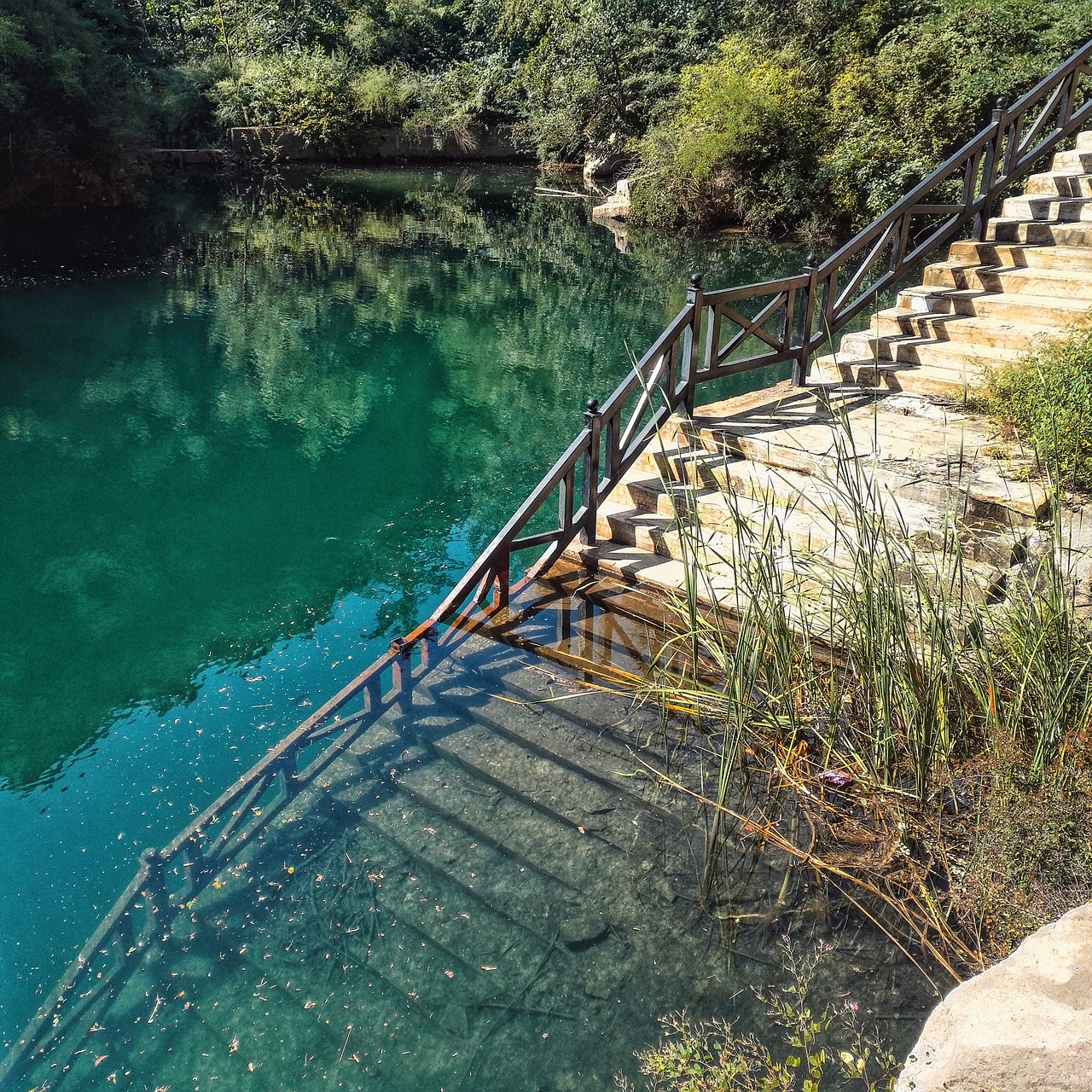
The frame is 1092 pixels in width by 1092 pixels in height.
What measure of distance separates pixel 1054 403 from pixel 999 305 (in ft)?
7.55

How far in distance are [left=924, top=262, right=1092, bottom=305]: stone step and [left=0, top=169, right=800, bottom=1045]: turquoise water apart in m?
3.53

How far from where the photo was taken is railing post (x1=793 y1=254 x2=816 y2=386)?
6.77 m

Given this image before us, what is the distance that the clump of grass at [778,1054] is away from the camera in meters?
2.75

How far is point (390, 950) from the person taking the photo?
130 inches

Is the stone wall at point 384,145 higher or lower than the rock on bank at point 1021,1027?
higher

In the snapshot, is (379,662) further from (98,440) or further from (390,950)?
(98,440)

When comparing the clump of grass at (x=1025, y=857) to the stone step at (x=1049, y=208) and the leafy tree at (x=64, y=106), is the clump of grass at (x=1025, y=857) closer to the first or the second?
the stone step at (x=1049, y=208)

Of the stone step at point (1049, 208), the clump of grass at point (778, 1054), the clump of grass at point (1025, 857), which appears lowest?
the clump of grass at point (778, 1054)

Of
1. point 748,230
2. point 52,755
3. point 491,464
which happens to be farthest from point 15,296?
point 748,230

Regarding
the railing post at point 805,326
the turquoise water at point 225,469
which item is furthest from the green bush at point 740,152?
the railing post at point 805,326

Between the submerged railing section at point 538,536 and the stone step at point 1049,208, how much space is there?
0.23 meters

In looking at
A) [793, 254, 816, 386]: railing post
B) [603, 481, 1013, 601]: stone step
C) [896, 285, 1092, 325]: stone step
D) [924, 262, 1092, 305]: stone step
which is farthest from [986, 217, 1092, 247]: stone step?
[603, 481, 1013, 601]: stone step

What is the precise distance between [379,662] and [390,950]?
1.67 m

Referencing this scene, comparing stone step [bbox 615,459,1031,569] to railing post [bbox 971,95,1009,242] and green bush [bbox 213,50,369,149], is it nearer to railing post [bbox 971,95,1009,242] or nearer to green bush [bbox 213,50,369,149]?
railing post [bbox 971,95,1009,242]
